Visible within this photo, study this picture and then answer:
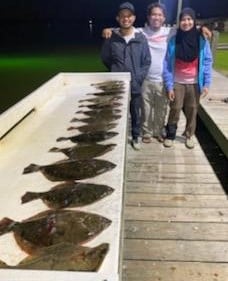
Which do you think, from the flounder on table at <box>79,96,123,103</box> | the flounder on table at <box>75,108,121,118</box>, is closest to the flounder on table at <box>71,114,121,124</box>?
the flounder on table at <box>75,108,121,118</box>

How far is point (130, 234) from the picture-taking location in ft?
10.8

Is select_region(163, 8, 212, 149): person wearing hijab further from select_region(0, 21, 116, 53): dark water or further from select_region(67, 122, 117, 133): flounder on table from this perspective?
select_region(0, 21, 116, 53): dark water

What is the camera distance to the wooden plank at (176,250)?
9.80 feet

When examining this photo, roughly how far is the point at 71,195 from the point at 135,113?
2759 mm

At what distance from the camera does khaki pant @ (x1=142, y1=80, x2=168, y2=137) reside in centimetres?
493

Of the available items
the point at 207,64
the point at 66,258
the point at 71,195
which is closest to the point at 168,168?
the point at 207,64

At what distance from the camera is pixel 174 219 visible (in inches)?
138

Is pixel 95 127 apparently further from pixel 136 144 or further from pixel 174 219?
pixel 136 144

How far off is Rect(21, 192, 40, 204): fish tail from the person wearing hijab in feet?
9.16

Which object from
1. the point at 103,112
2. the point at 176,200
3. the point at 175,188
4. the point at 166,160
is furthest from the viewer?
the point at 166,160

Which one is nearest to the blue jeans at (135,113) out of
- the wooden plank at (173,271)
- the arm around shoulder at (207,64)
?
the arm around shoulder at (207,64)

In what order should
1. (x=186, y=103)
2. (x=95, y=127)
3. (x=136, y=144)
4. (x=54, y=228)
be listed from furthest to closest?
(x=136, y=144), (x=186, y=103), (x=95, y=127), (x=54, y=228)

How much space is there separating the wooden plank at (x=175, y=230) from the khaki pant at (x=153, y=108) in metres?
1.85

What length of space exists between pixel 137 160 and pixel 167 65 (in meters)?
0.97
